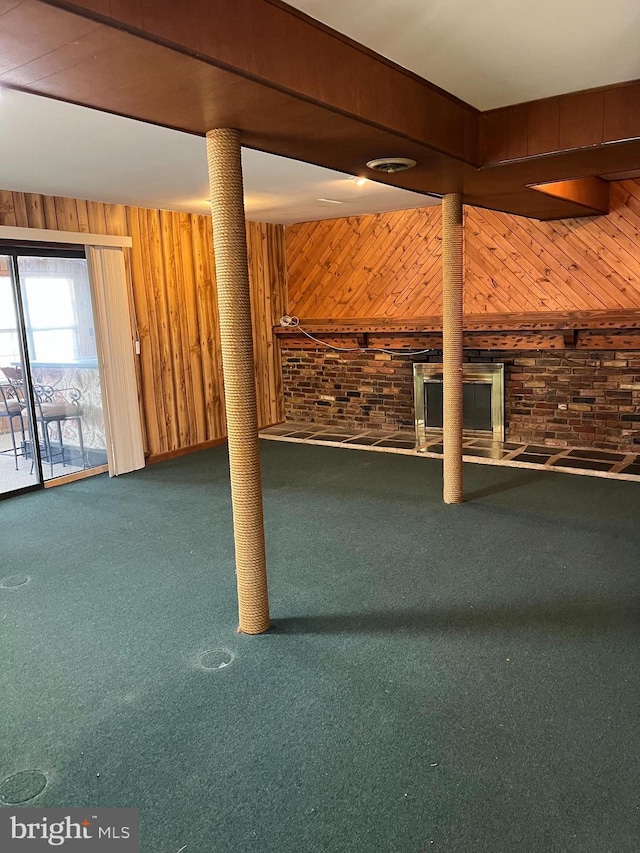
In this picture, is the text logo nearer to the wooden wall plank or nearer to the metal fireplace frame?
the wooden wall plank

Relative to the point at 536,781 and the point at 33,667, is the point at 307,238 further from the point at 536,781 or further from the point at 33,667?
the point at 536,781

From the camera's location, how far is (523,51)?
259 cm

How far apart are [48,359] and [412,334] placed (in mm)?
3613

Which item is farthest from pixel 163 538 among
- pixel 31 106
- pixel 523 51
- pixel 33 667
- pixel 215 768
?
pixel 523 51

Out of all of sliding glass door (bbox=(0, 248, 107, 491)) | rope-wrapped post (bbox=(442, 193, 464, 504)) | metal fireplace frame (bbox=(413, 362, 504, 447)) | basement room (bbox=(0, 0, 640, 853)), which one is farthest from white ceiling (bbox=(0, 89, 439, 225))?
metal fireplace frame (bbox=(413, 362, 504, 447))

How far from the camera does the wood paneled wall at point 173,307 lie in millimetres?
5871

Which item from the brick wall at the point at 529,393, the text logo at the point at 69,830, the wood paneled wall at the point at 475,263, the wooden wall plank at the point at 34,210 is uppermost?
the wooden wall plank at the point at 34,210

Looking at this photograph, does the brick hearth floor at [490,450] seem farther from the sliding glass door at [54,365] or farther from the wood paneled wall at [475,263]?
the sliding glass door at [54,365]

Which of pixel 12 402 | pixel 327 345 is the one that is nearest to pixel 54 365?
pixel 12 402

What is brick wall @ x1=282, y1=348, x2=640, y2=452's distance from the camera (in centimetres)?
582

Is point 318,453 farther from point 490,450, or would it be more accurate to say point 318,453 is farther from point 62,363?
point 62,363

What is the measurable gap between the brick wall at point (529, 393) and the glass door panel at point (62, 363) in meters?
2.68

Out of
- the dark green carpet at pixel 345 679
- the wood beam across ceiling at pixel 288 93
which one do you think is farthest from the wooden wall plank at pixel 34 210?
the wood beam across ceiling at pixel 288 93

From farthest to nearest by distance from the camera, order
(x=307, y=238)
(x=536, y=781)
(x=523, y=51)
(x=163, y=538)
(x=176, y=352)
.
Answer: (x=307, y=238), (x=176, y=352), (x=163, y=538), (x=523, y=51), (x=536, y=781)
